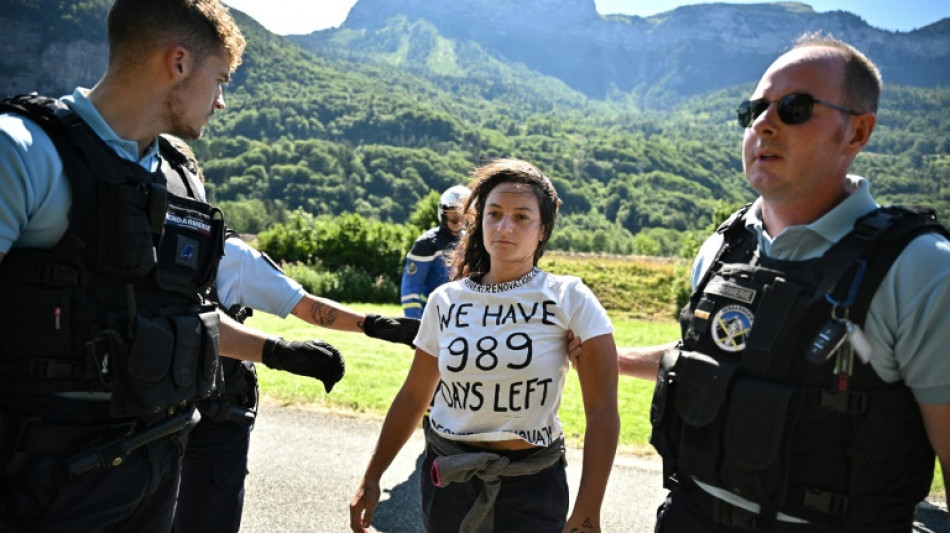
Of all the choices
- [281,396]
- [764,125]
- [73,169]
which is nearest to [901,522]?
[764,125]

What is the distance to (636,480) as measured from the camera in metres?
5.64

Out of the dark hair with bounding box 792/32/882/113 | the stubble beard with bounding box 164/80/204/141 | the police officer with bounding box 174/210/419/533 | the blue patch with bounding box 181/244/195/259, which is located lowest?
the police officer with bounding box 174/210/419/533

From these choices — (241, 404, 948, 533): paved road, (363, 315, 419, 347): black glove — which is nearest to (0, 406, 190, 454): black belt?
(363, 315, 419, 347): black glove

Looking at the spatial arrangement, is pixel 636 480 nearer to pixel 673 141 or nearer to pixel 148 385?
pixel 148 385

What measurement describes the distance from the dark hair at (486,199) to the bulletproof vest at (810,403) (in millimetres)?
981

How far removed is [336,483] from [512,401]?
10.7 feet

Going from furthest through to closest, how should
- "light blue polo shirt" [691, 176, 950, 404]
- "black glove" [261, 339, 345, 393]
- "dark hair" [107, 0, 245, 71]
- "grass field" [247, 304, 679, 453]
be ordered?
"grass field" [247, 304, 679, 453] → "black glove" [261, 339, 345, 393] → "dark hair" [107, 0, 245, 71] → "light blue polo shirt" [691, 176, 950, 404]

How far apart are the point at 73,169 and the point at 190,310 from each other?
604 mm

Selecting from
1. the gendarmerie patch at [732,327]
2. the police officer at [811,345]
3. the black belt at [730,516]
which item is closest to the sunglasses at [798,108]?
the police officer at [811,345]

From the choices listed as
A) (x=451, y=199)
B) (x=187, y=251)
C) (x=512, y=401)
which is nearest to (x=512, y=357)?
(x=512, y=401)

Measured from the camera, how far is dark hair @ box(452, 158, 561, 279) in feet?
9.59

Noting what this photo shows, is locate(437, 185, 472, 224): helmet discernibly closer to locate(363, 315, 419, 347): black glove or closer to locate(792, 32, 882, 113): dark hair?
locate(363, 315, 419, 347): black glove

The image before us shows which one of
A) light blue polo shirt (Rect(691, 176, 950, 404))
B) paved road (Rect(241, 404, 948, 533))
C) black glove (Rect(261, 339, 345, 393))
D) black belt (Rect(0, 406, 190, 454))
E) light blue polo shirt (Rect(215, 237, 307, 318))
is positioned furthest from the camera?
paved road (Rect(241, 404, 948, 533))

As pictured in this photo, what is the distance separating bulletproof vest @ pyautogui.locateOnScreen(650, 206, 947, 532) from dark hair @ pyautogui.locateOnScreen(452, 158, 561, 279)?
3.22ft
